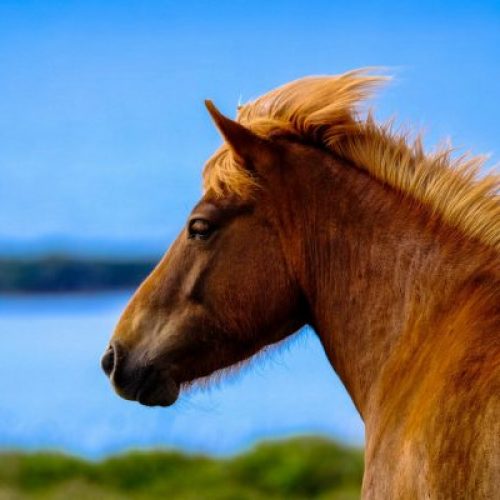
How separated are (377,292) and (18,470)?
598cm

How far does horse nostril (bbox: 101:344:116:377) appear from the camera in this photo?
3728 mm

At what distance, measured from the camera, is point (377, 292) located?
11.1 ft

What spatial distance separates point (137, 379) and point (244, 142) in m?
0.99

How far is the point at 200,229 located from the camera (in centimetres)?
365

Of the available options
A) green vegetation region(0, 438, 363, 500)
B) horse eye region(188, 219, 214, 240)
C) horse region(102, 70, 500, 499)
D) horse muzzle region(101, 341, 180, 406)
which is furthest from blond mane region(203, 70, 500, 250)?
green vegetation region(0, 438, 363, 500)

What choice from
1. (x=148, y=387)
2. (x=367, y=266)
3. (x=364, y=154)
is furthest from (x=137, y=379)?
(x=364, y=154)

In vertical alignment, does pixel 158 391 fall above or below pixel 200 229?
below

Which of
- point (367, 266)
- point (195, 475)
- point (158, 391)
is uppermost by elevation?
point (195, 475)

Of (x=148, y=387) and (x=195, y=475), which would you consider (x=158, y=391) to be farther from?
(x=195, y=475)

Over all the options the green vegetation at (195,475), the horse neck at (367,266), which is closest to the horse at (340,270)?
the horse neck at (367,266)

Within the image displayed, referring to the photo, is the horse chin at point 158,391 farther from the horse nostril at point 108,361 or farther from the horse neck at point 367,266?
the horse neck at point 367,266

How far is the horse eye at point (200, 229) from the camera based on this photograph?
12.0 ft

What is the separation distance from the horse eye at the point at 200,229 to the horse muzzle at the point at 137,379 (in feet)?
1.68

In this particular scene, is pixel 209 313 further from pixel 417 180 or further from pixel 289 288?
pixel 417 180
